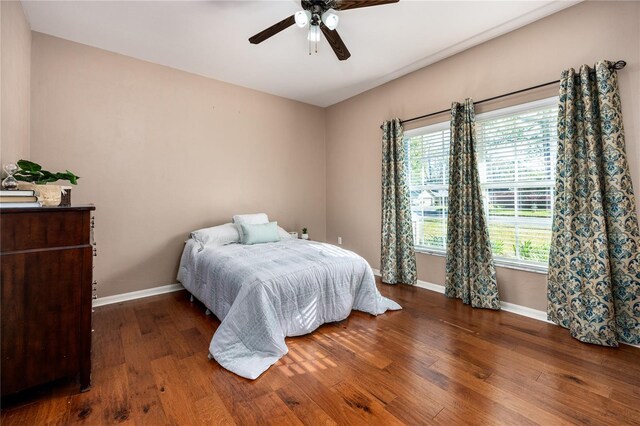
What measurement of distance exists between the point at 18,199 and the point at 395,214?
3.36 metres

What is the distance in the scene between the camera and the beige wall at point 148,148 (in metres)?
A: 2.77

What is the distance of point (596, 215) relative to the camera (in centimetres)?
207

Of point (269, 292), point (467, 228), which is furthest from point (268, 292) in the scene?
point (467, 228)

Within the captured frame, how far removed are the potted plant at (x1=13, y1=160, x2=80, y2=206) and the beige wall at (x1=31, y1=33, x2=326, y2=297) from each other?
3.88ft

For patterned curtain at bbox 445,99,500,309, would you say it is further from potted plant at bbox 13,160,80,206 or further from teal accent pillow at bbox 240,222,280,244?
potted plant at bbox 13,160,80,206

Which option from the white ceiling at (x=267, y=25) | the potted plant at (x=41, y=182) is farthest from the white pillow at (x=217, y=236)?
the white ceiling at (x=267, y=25)

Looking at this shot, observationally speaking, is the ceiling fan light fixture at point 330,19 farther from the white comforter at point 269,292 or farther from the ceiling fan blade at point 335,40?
the white comforter at point 269,292

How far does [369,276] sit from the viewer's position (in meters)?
2.72

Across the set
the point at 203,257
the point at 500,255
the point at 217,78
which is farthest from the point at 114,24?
the point at 500,255

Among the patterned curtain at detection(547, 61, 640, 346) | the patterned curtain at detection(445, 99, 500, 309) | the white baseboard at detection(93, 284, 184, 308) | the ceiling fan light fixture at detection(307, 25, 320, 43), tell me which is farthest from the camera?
the white baseboard at detection(93, 284, 184, 308)

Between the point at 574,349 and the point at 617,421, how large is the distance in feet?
2.52

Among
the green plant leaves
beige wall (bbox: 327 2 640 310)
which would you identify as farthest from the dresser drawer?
beige wall (bbox: 327 2 640 310)

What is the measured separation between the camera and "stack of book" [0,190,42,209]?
145cm

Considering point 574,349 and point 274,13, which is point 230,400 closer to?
point 574,349
